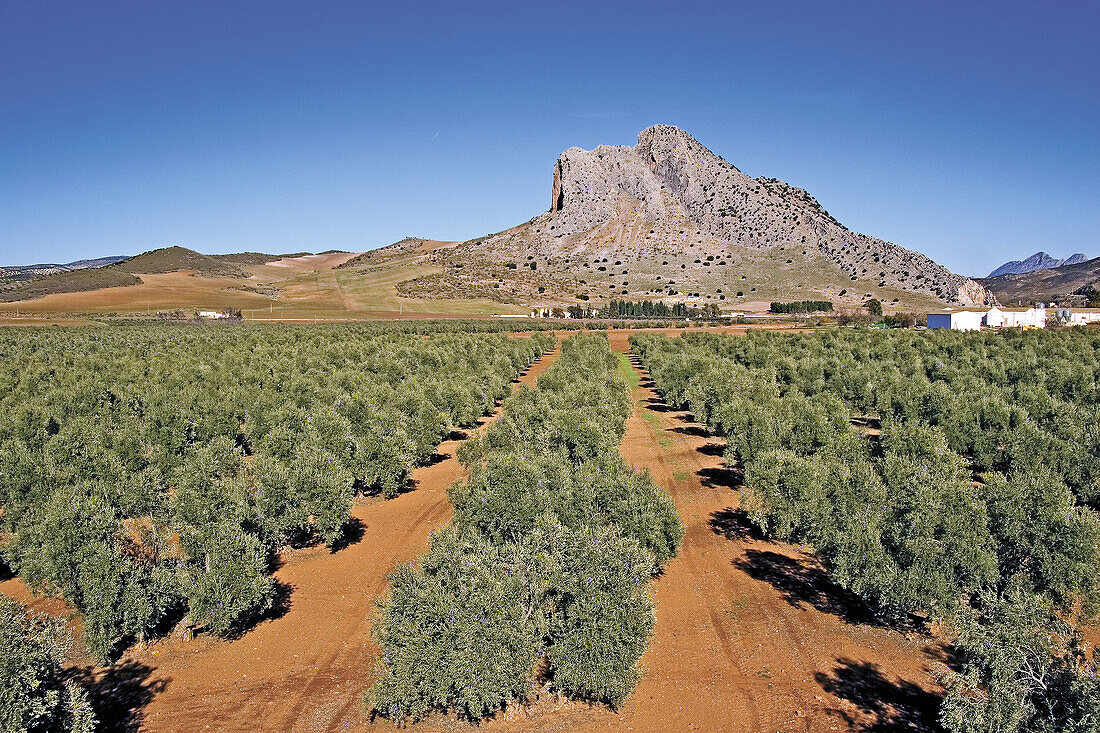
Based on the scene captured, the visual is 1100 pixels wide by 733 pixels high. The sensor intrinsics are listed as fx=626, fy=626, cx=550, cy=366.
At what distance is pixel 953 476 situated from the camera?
66.8 feet

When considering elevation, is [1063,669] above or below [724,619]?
above

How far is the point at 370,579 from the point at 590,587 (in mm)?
9233

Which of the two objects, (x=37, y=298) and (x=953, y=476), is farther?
(x=37, y=298)

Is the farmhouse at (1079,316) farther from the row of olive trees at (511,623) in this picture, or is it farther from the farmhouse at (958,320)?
the row of olive trees at (511,623)

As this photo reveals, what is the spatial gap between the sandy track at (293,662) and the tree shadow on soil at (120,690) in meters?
0.12

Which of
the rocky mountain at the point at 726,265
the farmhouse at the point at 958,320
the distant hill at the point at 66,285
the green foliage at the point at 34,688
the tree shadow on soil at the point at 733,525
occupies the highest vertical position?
the rocky mountain at the point at 726,265

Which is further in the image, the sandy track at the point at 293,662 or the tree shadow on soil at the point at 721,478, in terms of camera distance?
the tree shadow on soil at the point at 721,478

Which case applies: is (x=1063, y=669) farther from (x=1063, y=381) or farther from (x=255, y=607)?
(x=1063, y=381)

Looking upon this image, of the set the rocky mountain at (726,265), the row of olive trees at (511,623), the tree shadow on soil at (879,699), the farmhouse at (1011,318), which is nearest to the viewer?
the row of olive trees at (511,623)

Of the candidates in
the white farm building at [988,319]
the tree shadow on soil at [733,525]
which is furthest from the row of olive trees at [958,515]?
the white farm building at [988,319]

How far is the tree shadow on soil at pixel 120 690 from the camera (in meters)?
13.0

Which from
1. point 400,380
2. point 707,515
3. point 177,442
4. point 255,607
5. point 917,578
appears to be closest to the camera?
point 917,578

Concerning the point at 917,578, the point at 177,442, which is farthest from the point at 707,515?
the point at 177,442

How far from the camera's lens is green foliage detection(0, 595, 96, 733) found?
1008 cm
